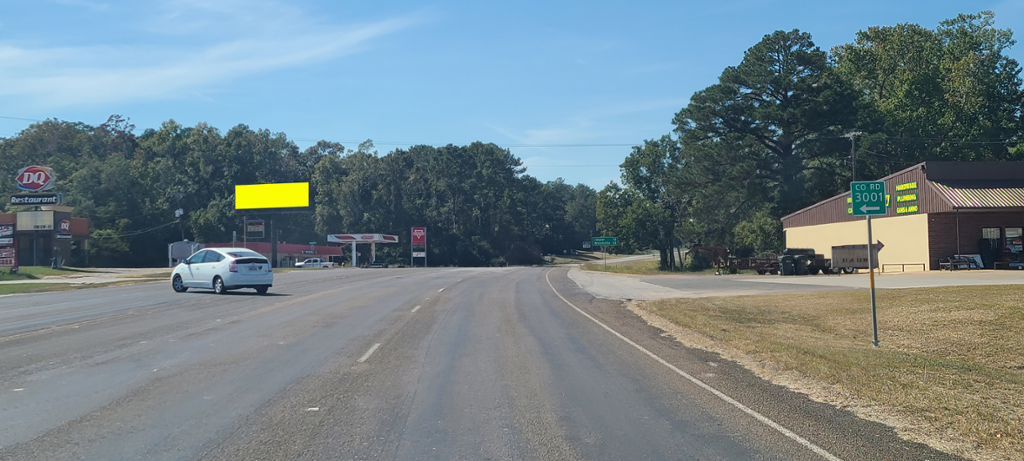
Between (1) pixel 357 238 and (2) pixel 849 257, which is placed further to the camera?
(1) pixel 357 238

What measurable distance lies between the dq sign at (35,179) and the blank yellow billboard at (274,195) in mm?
18486

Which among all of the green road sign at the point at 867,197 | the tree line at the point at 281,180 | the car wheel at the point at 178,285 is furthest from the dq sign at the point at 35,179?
the green road sign at the point at 867,197

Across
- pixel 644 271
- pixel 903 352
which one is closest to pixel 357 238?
pixel 644 271

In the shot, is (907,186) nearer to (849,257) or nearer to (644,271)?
(849,257)

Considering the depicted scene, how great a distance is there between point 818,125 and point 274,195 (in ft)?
175

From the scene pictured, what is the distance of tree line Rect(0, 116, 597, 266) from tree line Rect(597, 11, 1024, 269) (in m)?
46.8

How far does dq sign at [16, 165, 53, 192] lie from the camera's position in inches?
2554

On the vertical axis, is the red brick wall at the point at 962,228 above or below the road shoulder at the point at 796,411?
above

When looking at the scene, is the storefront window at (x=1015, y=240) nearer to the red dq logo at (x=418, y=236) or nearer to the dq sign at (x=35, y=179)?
the dq sign at (x=35, y=179)

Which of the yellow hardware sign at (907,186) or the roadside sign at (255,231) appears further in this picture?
the roadside sign at (255,231)

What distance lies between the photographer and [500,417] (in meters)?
7.89

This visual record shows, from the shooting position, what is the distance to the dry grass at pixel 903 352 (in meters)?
7.70

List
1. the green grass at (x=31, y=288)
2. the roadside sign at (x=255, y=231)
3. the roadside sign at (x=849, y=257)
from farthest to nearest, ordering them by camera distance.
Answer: the roadside sign at (x=255, y=231) → the roadside sign at (x=849, y=257) → the green grass at (x=31, y=288)

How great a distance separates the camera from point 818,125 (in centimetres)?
5938
